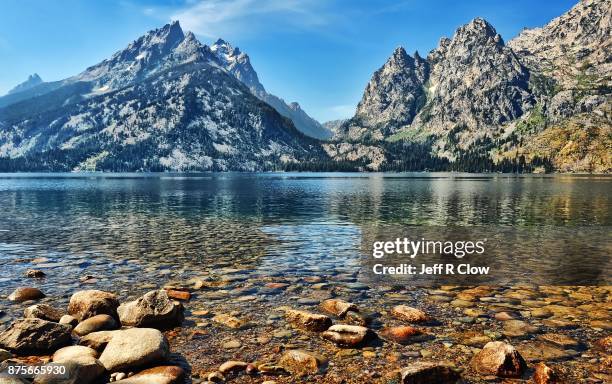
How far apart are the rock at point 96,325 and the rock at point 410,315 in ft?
37.7

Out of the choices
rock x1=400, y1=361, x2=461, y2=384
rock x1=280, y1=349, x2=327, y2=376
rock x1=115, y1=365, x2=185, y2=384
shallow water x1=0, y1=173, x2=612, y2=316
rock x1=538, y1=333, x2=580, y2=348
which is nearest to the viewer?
rock x1=115, y1=365, x2=185, y2=384

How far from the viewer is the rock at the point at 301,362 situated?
13.2 metres

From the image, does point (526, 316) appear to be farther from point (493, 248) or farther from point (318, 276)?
point (493, 248)

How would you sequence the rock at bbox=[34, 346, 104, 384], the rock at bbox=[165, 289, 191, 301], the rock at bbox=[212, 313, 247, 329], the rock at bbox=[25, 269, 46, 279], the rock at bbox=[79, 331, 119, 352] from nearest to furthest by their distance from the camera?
the rock at bbox=[34, 346, 104, 384] → the rock at bbox=[79, 331, 119, 352] → the rock at bbox=[212, 313, 247, 329] → the rock at bbox=[165, 289, 191, 301] → the rock at bbox=[25, 269, 46, 279]

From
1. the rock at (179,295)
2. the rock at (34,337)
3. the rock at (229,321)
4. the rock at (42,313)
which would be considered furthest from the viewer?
the rock at (179,295)

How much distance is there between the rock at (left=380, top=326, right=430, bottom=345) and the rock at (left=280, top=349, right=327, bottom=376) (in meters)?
3.13

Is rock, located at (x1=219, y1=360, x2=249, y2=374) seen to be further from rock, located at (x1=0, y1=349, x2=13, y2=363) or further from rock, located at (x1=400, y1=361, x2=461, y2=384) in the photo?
rock, located at (x1=0, y1=349, x2=13, y2=363)

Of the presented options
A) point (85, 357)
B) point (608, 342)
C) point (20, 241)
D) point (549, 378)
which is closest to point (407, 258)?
point (608, 342)

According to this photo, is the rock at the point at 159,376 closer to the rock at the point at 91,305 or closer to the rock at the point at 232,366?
the rock at the point at 232,366

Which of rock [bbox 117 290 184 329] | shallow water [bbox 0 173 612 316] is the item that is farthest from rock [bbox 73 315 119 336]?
shallow water [bbox 0 173 612 316]

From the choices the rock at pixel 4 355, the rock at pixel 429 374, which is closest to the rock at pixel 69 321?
the rock at pixel 4 355

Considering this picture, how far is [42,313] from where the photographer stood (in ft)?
55.9

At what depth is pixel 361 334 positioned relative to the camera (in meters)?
15.2

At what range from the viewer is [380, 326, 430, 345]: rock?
15.5 m
